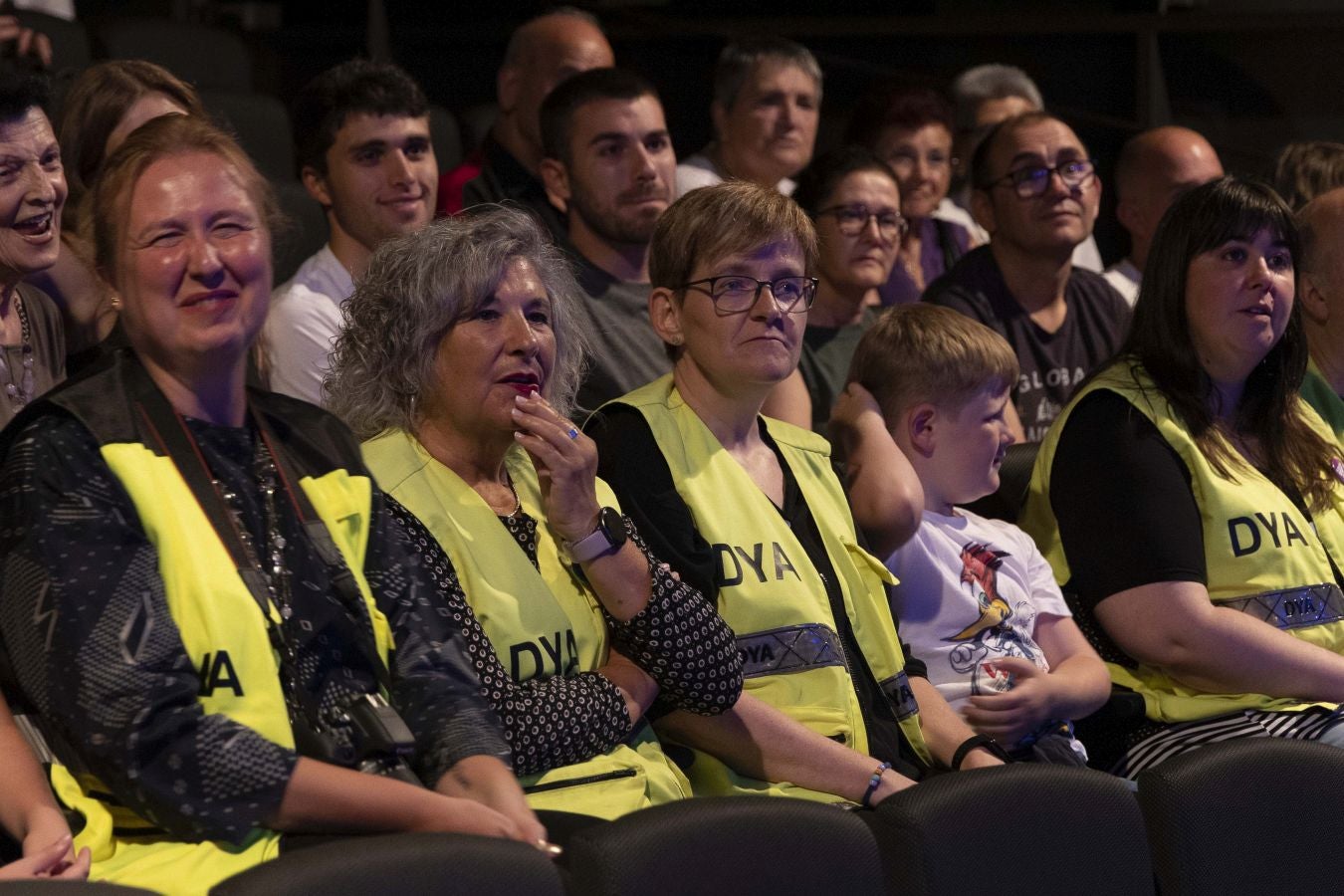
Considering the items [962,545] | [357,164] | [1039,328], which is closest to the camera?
[962,545]

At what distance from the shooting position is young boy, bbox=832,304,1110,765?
2.52 m

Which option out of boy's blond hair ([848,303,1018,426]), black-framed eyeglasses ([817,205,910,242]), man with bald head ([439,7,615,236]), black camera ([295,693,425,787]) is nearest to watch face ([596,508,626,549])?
black camera ([295,693,425,787])

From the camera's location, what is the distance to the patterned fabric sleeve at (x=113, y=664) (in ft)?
5.28

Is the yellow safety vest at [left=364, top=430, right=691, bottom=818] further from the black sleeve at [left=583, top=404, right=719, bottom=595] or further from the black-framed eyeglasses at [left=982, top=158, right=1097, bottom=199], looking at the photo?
the black-framed eyeglasses at [left=982, top=158, right=1097, bottom=199]

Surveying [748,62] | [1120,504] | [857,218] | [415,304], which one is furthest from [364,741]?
[748,62]

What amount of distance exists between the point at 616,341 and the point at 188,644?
1.53 m

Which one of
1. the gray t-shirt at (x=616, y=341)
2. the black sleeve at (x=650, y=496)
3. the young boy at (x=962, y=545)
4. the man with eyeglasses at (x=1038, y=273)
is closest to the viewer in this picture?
the black sleeve at (x=650, y=496)

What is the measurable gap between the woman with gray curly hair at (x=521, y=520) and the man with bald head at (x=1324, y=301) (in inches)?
62.0

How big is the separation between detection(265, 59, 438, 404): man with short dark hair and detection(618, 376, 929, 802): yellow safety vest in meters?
0.95

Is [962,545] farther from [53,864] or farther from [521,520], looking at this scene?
[53,864]

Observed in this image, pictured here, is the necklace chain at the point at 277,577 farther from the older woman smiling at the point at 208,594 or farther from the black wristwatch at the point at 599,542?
the black wristwatch at the point at 599,542

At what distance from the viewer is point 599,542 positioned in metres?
2.05

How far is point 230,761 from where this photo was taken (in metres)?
1.64

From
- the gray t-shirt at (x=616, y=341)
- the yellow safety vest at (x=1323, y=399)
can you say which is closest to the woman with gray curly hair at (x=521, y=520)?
the gray t-shirt at (x=616, y=341)
